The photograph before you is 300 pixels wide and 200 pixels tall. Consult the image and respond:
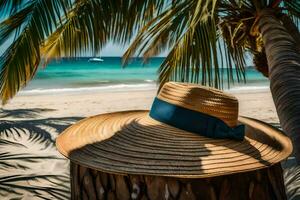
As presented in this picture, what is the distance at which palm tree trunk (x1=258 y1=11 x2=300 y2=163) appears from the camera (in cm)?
166

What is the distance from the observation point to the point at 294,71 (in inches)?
78.2

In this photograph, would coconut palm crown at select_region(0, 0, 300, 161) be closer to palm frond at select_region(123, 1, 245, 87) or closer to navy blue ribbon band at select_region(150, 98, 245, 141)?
palm frond at select_region(123, 1, 245, 87)

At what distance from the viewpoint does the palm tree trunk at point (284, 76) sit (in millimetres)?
1656

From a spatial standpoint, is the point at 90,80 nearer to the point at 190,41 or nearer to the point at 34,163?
the point at 34,163

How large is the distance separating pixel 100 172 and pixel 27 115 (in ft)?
24.0

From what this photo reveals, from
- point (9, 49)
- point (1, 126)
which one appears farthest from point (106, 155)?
point (1, 126)

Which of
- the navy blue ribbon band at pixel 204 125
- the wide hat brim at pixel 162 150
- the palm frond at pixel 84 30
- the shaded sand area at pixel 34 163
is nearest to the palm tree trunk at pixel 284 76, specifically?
the shaded sand area at pixel 34 163

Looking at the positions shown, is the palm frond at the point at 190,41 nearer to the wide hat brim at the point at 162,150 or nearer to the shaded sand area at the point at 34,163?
the shaded sand area at the point at 34,163

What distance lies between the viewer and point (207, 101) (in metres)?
1.12

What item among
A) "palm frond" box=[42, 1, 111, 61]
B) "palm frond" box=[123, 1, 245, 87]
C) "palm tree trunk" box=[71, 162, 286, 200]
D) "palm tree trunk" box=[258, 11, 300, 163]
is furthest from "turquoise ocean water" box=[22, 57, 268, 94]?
"palm tree trunk" box=[71, 162, 286, 200]

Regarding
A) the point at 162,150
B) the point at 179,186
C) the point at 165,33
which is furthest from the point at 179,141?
the point at 165,33

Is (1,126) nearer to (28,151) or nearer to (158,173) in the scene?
(28,151)

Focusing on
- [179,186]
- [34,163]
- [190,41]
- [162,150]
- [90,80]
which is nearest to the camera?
[179,186]

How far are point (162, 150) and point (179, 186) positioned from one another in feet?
0.45
